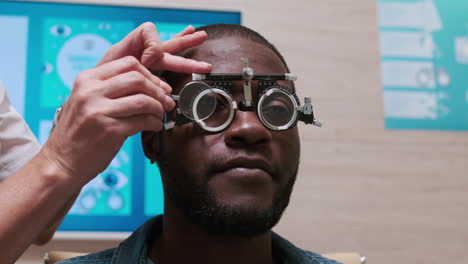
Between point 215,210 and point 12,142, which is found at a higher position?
point 12,142

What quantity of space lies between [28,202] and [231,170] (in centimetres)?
38

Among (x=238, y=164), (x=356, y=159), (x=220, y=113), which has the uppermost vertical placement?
(x=220, y=113)

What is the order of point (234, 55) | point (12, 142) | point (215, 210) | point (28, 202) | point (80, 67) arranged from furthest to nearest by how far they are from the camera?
point (80, 67)
point (12, 142)
point (234, 55)
point (215, 210)
point (28, 202)

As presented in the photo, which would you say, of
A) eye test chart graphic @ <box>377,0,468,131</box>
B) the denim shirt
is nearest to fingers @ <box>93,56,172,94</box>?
the denim shirt

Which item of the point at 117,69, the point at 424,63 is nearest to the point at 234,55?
the point at 117,69

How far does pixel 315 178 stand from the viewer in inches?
66.6

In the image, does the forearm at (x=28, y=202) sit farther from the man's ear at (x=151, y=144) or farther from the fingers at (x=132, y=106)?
the man's ear at (x=151, y=144)

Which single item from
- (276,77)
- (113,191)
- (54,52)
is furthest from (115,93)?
(54,52)

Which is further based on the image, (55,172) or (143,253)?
(143,253)

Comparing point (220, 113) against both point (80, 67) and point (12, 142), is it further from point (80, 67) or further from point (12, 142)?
point (80, 67)

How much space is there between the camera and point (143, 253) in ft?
3.55

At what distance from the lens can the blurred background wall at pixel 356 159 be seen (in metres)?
1.68

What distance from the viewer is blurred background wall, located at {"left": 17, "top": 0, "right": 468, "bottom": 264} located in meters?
1.68

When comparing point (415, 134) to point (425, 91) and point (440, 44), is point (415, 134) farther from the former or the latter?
point (440, 44)
